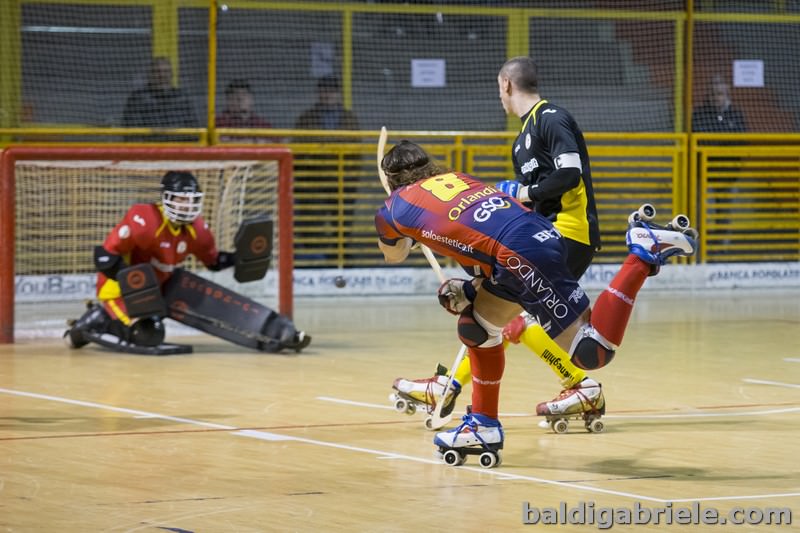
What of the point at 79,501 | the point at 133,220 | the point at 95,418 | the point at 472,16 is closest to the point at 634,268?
the point at 79,501

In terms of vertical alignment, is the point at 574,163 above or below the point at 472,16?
below

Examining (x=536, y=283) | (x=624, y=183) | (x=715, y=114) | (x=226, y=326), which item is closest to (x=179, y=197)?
(x=226, y=326)

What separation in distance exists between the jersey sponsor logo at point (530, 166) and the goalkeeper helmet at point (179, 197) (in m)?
3.87

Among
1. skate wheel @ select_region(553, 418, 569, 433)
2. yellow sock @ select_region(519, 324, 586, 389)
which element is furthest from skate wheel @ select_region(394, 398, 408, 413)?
skate wheel @ select_region(553, 418, 569, 433)

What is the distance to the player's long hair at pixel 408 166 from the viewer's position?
6117 millimetres

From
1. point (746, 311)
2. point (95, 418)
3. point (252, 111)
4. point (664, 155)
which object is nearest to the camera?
point (95, 418)

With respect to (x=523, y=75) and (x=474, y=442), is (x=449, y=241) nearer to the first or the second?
(x=474, y=442)

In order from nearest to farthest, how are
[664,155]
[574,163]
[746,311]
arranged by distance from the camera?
[574,163]
[746,311]
[664,155]

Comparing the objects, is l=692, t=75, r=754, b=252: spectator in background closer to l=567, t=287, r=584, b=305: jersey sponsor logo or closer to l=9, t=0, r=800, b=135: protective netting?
l=9, t=0, r=800, b=135: protective netting

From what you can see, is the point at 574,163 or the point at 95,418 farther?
the point at 95,418

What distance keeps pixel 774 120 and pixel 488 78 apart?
377 centimetres

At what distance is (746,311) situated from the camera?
13.6 meters

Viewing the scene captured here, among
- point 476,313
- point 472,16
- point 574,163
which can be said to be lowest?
point 476,313

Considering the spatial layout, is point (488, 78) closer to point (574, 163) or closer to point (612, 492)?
point (574, 163)
